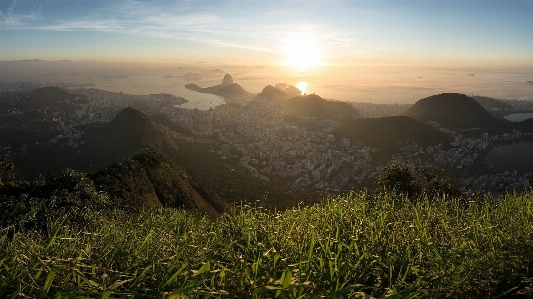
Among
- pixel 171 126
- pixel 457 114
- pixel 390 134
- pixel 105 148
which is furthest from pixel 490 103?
pixel 105 148

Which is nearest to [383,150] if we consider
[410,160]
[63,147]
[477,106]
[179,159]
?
[410,160]

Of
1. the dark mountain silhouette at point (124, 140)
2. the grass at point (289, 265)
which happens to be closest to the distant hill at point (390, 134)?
the dark mountain silhouette at point (124, 140)

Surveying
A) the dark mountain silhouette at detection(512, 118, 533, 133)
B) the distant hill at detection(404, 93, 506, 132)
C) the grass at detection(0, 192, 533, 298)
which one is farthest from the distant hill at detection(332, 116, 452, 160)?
the grass at detection(0, 192, 533, 298)

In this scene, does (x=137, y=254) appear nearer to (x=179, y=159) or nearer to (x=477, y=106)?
(x=179, y=159)

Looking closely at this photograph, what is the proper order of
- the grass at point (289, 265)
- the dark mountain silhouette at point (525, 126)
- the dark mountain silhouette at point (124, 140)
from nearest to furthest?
the grass at point (289, 265), the dark mountain silhouette at point (124, 140), the dark mountain silhouette at point (525, 126)

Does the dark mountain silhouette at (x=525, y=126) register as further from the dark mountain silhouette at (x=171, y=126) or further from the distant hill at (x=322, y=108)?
the dark mountain silhouette at (x=171, y=126)

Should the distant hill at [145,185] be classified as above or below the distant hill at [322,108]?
below

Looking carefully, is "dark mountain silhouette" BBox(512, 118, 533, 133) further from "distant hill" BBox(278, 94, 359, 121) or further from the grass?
the grass
